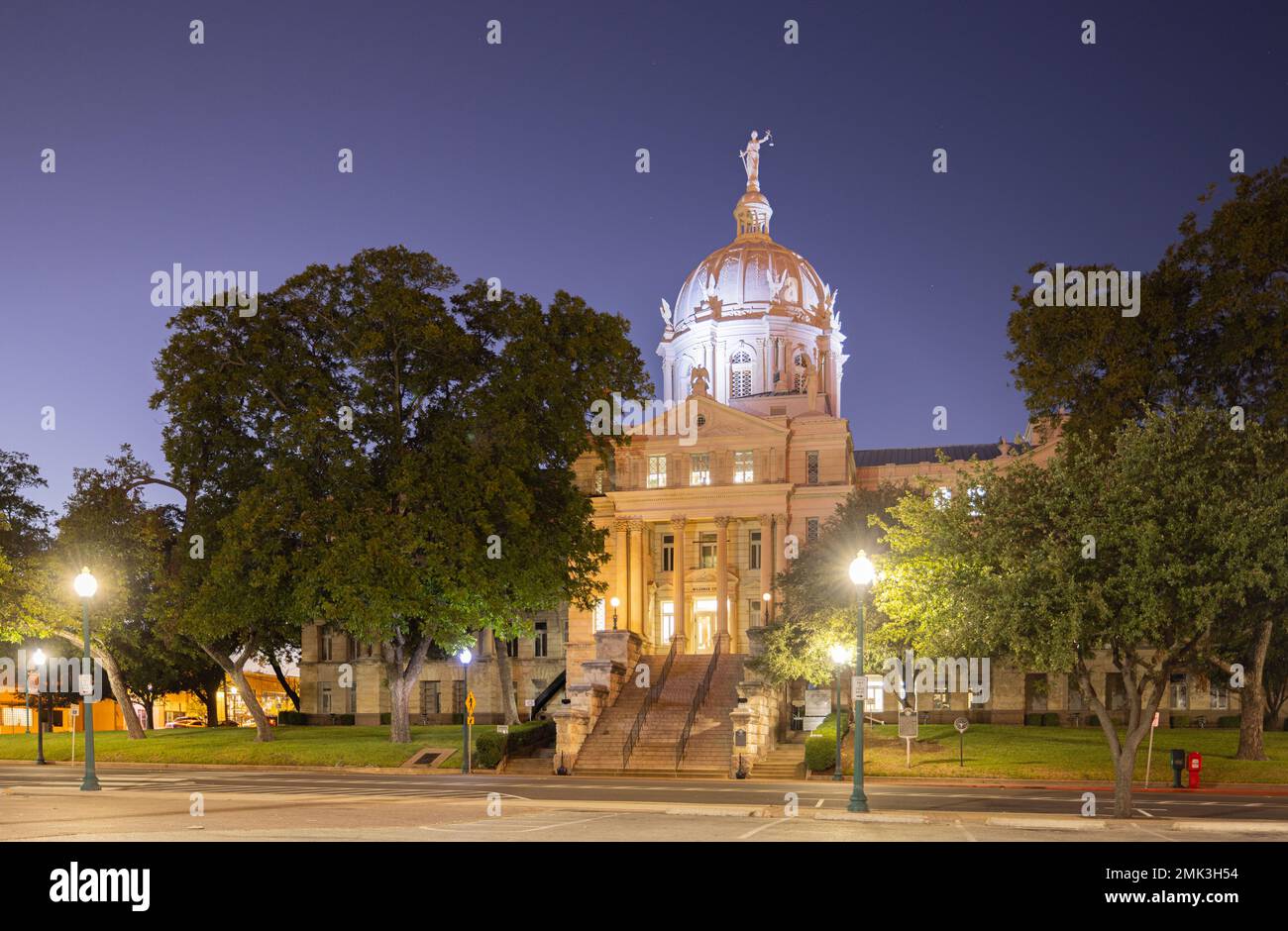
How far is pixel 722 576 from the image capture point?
75062mm

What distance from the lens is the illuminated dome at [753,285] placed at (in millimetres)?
105062

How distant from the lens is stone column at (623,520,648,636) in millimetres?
76812

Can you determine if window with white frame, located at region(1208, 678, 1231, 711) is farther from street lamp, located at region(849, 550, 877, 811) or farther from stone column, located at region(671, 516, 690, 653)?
street lamp, located at region(849, 550, 877, 811)

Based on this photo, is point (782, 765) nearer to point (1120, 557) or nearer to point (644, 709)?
point (644, 709)

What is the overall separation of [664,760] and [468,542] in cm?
1083

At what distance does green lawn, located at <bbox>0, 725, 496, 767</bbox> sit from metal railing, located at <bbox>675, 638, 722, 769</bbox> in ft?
27.5

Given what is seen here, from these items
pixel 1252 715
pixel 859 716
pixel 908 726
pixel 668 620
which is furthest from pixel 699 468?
pixel 859 716

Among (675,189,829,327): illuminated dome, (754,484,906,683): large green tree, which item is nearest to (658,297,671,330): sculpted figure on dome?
(675,189,829,327): illuminated dome

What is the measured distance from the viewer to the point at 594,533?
57.2 metres

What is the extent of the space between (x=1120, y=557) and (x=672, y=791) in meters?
13.8

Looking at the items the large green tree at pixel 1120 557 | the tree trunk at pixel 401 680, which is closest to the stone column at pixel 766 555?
the tree trunk at pixel 401 680

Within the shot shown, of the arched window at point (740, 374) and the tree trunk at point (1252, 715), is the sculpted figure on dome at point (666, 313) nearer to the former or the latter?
the arched window at point (740, 374)

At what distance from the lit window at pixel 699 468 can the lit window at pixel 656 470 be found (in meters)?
1.72

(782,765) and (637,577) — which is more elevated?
(637,577)
